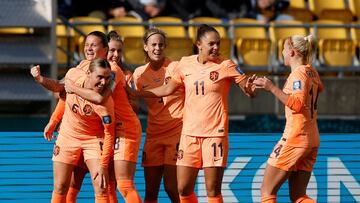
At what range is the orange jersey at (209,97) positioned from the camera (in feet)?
31.7

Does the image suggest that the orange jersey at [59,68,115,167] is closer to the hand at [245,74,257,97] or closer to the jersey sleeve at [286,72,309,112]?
the hand at [245,74,257,97]

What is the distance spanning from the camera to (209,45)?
9672 mm

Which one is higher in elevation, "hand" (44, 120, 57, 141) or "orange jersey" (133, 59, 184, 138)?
"orange jersey" (133, 59, 184, 138)

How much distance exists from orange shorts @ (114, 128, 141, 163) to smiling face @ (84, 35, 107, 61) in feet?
2.39

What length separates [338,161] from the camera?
1130cm

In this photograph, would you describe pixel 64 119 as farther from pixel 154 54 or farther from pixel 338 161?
pixel 338 161

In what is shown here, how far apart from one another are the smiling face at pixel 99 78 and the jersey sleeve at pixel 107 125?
159mm

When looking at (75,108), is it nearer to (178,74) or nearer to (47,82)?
(47,82)

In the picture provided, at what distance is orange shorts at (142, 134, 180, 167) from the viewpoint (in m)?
10.2

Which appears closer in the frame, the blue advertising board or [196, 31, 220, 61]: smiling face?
[196, 31, 220, 61]: smiling face

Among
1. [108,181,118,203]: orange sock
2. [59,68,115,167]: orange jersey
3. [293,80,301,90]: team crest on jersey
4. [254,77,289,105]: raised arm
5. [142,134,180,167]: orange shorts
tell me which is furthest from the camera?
[142,134,180,167]: orange shorts

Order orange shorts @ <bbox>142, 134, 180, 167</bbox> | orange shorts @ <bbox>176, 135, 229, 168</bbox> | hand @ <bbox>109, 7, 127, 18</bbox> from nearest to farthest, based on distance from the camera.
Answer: orange shorts @ <bbox>176, 135, 229, 168</bbox> < orange shorts @ <bbox>142, 134, 180, 167</bbox> < hand @ <bbox>109, 7, 127, 18</bbox>

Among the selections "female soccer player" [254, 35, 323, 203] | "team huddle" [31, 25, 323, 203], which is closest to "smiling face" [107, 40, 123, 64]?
"team huddle" [31, 25, 323, 203]

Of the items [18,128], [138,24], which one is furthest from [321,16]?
[18,128]
